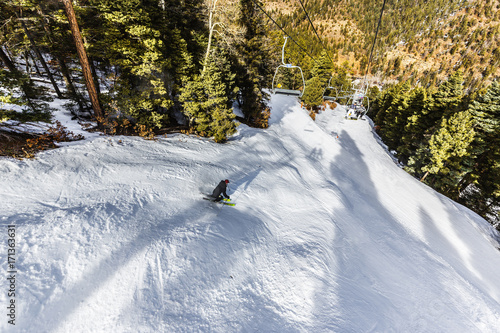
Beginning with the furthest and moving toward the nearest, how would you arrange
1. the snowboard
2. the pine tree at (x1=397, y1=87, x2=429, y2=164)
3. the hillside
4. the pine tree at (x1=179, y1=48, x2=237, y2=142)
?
the hillside
the pine tree at (x1=397, y1=87, x2=429, y2=164)
the pine tree at (x1=179, y1=48, x2=237, y2=142)
the snowboard

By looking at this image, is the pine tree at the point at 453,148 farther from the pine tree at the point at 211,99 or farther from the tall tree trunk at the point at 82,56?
the tall tree trunk at the point at 82,56

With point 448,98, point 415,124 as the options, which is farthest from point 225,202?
point 415,124

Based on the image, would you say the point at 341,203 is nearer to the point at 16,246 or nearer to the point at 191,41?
the point at 16,246

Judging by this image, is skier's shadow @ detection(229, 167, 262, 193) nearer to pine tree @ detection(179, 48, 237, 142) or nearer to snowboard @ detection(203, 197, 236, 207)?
snowboard @ detection(203, 197, 236, 207)

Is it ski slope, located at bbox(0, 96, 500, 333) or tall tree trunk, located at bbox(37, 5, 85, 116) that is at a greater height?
tall tree trunk, located at bbox(37, 5, 85, 116)

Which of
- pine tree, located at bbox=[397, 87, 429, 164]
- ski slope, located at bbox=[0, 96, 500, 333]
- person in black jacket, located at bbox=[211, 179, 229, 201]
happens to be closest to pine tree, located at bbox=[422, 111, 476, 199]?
pine tree, located at bbox=[397, 87, 429, 164]

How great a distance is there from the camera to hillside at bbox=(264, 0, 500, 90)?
4843 inches

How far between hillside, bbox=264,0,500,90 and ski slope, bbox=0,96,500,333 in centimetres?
12616

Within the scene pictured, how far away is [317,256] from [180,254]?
18.8 feet

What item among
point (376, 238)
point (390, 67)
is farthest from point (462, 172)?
point (390, 67)

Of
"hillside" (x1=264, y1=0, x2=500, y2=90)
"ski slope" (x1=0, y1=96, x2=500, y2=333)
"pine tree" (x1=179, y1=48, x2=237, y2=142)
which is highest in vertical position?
"hillside" (x1=264, y1=0, x2=500, y2=90)

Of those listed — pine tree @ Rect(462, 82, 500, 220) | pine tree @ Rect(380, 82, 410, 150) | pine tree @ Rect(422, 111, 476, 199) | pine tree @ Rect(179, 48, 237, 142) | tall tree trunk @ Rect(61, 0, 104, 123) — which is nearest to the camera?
tall tree trunk @ Rect(61, 0, 104, 123)

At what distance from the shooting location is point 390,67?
415 feet

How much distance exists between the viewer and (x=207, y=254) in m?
6.57
